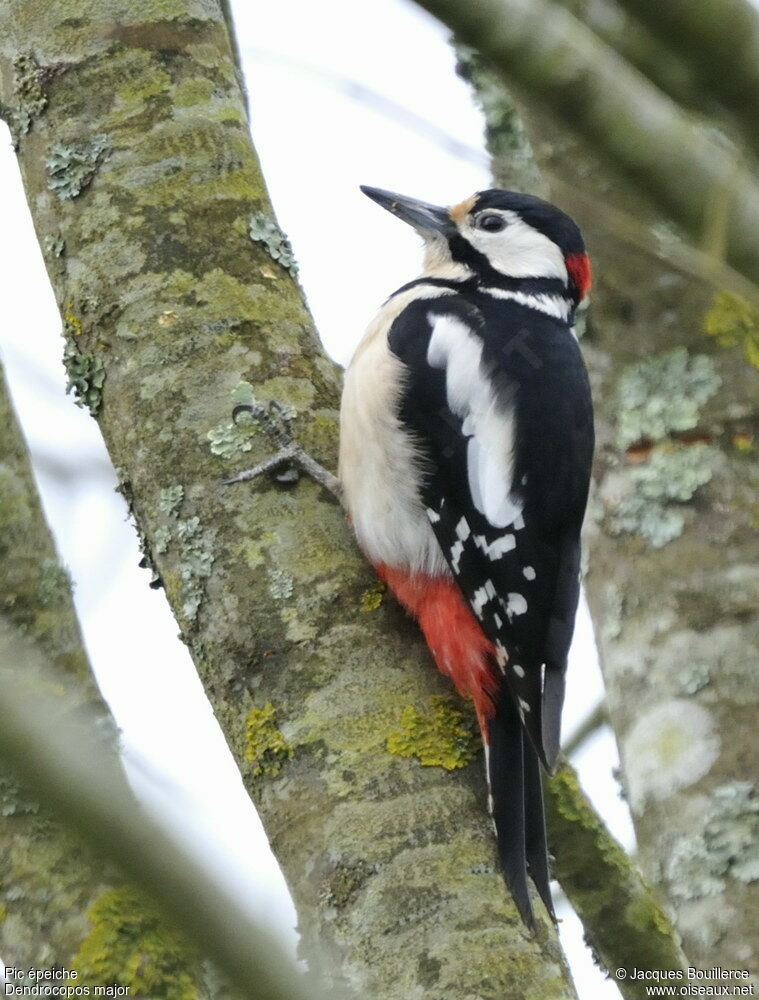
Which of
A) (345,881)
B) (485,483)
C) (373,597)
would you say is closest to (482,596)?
(485,483)

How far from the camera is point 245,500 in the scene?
86.7 inches

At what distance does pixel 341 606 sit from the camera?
6.91ft

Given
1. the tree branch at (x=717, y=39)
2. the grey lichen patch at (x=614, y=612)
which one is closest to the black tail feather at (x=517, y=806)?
the grey lichen patch at (x=614, y=612)

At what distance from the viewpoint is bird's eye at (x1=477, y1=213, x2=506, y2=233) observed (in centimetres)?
345

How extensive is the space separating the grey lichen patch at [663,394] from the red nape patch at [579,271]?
1.38 ft

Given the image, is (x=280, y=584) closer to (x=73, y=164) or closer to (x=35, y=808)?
(x=35, y=808)

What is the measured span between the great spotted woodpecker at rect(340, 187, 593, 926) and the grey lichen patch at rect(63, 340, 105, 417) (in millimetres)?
476

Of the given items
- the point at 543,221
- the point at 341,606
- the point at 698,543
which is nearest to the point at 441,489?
the point at 698,543

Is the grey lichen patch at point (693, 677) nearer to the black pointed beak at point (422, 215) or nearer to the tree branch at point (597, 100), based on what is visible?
the tree branch at point (597, 100)

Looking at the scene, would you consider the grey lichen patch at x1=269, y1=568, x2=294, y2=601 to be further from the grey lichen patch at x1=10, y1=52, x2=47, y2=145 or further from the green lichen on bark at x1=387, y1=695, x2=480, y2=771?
the grey lichen patch at x1=10, y1=52, x2=47, y2=145

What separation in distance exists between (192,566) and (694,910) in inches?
46.2

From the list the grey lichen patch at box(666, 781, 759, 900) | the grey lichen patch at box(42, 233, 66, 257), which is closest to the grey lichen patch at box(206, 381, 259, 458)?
the grey lichen patch at box(42, 233, 66, 257)

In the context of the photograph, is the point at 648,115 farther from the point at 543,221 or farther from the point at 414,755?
the point at 543,221

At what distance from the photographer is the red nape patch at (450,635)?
218 centimetres
